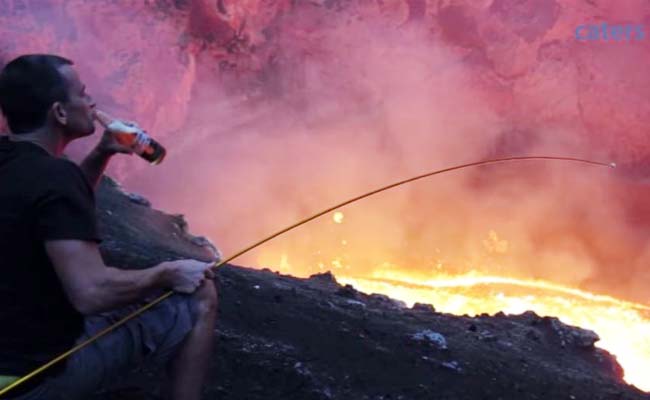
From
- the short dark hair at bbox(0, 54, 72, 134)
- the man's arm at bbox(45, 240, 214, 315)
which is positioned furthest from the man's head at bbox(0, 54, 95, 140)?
the man's arm at bbox(45, 240, 214, 315)

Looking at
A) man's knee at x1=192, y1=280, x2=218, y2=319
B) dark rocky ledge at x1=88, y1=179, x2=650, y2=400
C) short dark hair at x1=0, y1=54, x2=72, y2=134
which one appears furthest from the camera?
dark rocky ledge at x1=88, y1=179, x2=650, y2=400

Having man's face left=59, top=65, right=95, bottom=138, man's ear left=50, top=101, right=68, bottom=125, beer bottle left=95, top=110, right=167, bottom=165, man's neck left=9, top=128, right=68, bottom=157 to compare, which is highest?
A: beer bottle left=95, top=110, right=167, bottom=165

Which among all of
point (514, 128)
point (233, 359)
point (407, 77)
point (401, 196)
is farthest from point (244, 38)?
point (233, 359)

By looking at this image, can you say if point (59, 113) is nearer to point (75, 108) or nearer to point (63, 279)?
point (75, 108)

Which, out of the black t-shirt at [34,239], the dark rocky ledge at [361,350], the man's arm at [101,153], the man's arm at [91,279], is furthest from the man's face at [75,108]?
the dark rocky ledge at [361,350]

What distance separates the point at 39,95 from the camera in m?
2.30

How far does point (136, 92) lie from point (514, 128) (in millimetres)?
5505

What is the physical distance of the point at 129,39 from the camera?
28.8 feet

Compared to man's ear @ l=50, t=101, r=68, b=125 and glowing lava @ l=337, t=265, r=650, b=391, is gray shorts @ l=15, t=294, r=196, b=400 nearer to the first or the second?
man's ear @ l=50, t=101, r=68, b=125

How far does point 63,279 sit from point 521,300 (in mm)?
8387

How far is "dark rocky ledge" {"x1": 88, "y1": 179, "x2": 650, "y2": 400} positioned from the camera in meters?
3.42

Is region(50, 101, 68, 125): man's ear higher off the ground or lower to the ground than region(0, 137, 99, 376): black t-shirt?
higher

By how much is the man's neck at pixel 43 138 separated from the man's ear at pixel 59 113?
4 cm

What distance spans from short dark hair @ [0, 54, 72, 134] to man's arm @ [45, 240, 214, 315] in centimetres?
47
